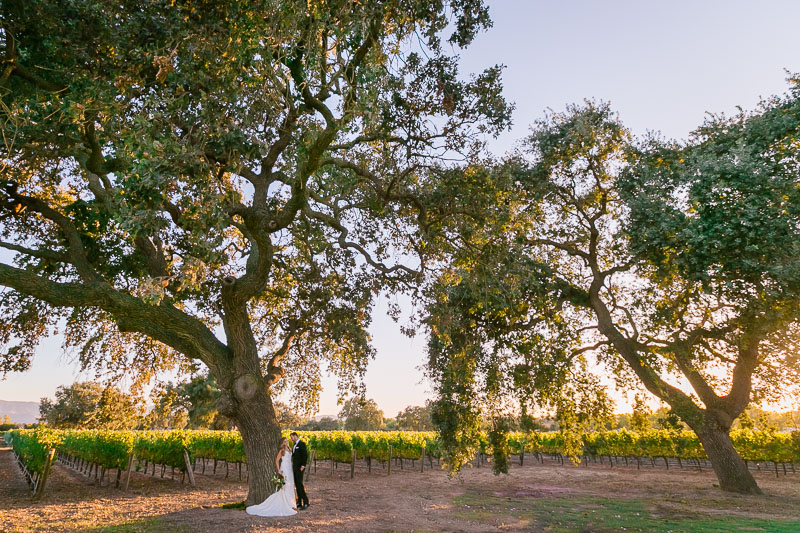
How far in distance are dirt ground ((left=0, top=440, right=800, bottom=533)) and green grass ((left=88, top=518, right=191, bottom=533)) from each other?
0.09 ft

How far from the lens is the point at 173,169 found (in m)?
5.53

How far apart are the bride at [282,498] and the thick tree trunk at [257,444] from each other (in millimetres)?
140

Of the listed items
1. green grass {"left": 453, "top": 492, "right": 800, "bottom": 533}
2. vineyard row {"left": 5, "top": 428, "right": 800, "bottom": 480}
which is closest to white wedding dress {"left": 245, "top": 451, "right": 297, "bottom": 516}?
green grass {"left": 453, "top": 492, "right": 800, "bottom": 533}

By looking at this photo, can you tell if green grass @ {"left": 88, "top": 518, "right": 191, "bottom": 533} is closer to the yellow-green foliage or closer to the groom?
the groom

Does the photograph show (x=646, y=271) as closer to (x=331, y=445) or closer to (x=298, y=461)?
(x=298, y=461)

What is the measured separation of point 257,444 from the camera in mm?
9359

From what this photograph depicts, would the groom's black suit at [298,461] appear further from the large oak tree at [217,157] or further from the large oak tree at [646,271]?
the large oak tree at [646,271]

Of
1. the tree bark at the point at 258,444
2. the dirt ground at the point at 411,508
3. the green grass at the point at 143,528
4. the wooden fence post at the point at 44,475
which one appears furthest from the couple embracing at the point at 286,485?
the wooden fence post at the point at 44,475

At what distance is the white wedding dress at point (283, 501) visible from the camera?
930 centimetres

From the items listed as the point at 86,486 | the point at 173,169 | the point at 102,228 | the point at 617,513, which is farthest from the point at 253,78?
the point at 86,486

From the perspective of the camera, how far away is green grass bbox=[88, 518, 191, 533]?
804 cm

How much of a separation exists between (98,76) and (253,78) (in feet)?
8.82

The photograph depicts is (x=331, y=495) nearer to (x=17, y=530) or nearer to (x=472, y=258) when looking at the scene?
(x=17, y=530)

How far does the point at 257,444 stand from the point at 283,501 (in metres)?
1.50
